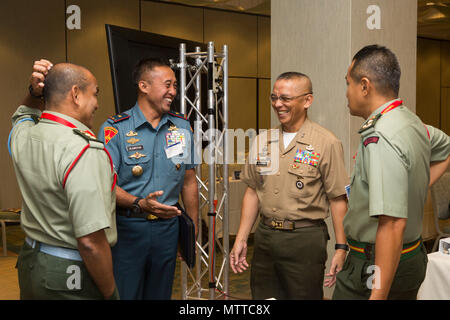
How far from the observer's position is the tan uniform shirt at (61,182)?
1.54m

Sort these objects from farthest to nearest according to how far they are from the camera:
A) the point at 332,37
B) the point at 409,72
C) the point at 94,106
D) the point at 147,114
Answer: the point at 409,72 < the point at 332,37 < the point at 147,114 < the point at 94,106

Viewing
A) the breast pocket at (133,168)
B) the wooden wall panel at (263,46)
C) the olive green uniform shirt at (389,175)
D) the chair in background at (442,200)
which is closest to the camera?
the olive green uniform shirt at (389,175)

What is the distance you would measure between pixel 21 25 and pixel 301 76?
19.3 feet

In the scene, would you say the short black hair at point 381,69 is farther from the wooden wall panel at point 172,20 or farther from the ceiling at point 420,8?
the wooden wall panel at point 172,20

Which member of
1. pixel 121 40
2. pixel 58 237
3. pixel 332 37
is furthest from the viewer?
pixel 332 37

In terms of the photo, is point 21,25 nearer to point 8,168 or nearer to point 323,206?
point 8,168

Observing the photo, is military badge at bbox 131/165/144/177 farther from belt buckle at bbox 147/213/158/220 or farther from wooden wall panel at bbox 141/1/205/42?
wooden wall panel at bbox 141/1/205/42

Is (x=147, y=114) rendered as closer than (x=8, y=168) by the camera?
Yes

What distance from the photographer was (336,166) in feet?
7.77

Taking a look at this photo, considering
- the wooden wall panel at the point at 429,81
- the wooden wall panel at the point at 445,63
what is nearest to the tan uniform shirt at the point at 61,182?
the wooden wall panel at the point at 429,81

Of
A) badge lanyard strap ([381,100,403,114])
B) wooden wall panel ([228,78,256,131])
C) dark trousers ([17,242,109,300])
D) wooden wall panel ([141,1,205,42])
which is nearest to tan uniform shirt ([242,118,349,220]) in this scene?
badge lanyard strap ([381,100,403,114])

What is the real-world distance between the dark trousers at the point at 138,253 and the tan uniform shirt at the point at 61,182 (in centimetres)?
72

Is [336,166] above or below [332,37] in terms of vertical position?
below
